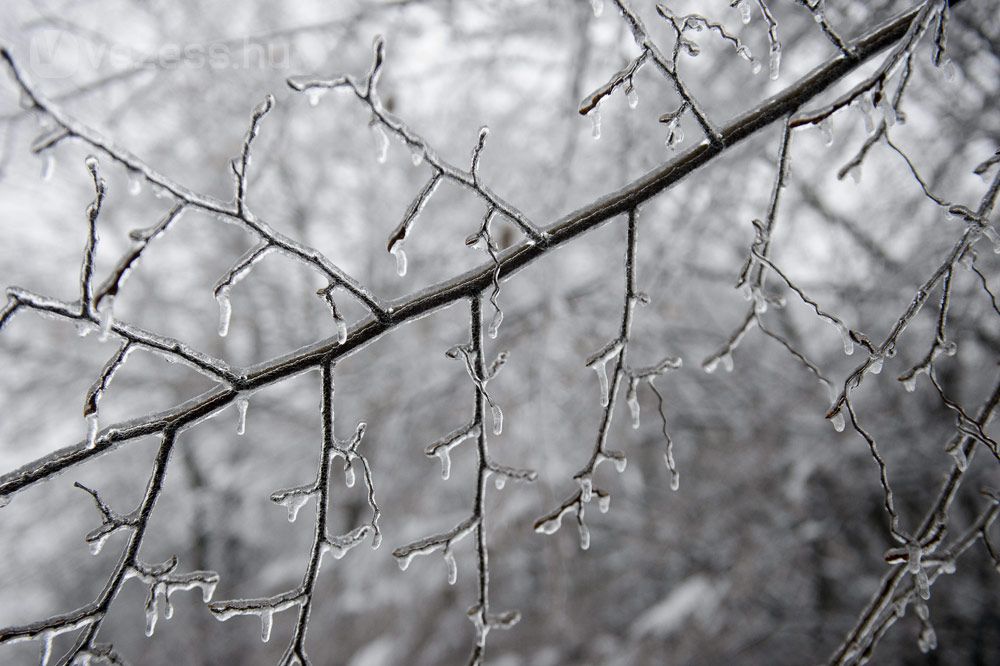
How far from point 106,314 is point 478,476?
2.27 feet

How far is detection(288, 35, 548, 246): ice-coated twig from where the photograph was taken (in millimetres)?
958

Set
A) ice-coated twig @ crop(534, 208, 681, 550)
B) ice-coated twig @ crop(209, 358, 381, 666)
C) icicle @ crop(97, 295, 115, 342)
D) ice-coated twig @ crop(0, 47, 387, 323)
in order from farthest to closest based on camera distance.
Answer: ice-coated twig @ crop(534, 208, 681, 550) → ice-coated twig @ crop(209, 358, 381, 666) → icicle @ crop(97, 295, 115, 342) → ice-coated twig @ crop(0, 47, 387, 323)

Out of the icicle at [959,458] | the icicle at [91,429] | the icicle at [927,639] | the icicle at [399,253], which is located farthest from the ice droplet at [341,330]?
the icicle at [927,639]

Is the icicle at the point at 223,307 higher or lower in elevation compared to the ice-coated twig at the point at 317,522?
higher

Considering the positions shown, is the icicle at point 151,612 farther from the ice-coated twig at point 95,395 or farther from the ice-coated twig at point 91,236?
the ice-coated twig at point 91,236

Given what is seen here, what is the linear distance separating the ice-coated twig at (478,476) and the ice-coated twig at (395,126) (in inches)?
6.4

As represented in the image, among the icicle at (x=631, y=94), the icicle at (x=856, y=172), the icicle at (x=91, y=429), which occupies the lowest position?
the icicle at (x=91, y=429)

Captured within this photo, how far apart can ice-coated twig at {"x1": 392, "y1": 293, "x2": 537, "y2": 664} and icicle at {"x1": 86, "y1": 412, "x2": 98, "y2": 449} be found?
0.54 m

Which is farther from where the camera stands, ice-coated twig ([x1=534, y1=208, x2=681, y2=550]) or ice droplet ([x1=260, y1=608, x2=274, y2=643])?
ice-coated twig ([x1=534, y1=208, x2=681, y2=550])

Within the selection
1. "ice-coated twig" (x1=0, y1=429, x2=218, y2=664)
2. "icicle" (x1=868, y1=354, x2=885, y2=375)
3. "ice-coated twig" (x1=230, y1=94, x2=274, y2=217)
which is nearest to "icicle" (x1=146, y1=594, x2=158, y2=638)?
"ice-coated twig" (x1=0, y1=429, x2=218, y2=664)

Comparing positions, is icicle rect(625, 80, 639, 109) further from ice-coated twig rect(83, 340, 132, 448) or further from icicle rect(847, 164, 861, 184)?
ice-coated twig rect(83, 340, 132, 448)

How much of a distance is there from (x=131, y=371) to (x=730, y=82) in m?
5.44

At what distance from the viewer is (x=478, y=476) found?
4.08 ft

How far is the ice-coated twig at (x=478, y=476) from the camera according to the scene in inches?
46.9
